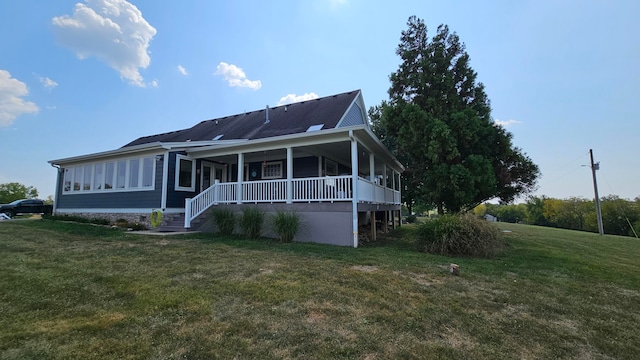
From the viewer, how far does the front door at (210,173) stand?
13.0 meters

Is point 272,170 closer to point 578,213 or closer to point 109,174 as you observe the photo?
point 109,174

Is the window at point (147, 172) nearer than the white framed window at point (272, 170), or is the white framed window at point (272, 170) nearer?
the window at point (147, 172)

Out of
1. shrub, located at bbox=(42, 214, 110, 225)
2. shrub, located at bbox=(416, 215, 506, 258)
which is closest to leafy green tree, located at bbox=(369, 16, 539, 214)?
shrub, located at bbox=(416, 215, 506, 258)

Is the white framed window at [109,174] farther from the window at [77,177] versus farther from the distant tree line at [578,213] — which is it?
the distant tree line at [578,213]

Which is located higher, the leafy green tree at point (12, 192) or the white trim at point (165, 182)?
the leafy green tree at point (12, 192)

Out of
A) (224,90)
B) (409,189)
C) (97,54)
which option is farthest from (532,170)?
(97,54)

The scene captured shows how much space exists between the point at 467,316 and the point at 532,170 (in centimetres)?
1121

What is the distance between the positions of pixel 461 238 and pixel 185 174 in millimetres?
10595

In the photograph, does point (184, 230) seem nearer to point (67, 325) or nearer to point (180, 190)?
point (180, 190)

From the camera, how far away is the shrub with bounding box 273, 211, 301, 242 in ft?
28.3

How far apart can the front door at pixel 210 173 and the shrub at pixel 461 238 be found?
31.2ft

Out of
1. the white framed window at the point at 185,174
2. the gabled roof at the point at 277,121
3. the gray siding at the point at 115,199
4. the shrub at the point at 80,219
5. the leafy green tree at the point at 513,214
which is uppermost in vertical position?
the gabled roof at the point at 277,121

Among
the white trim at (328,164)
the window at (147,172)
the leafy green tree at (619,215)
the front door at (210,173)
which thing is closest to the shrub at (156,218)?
the window at (147,172)

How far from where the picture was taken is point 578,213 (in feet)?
128
